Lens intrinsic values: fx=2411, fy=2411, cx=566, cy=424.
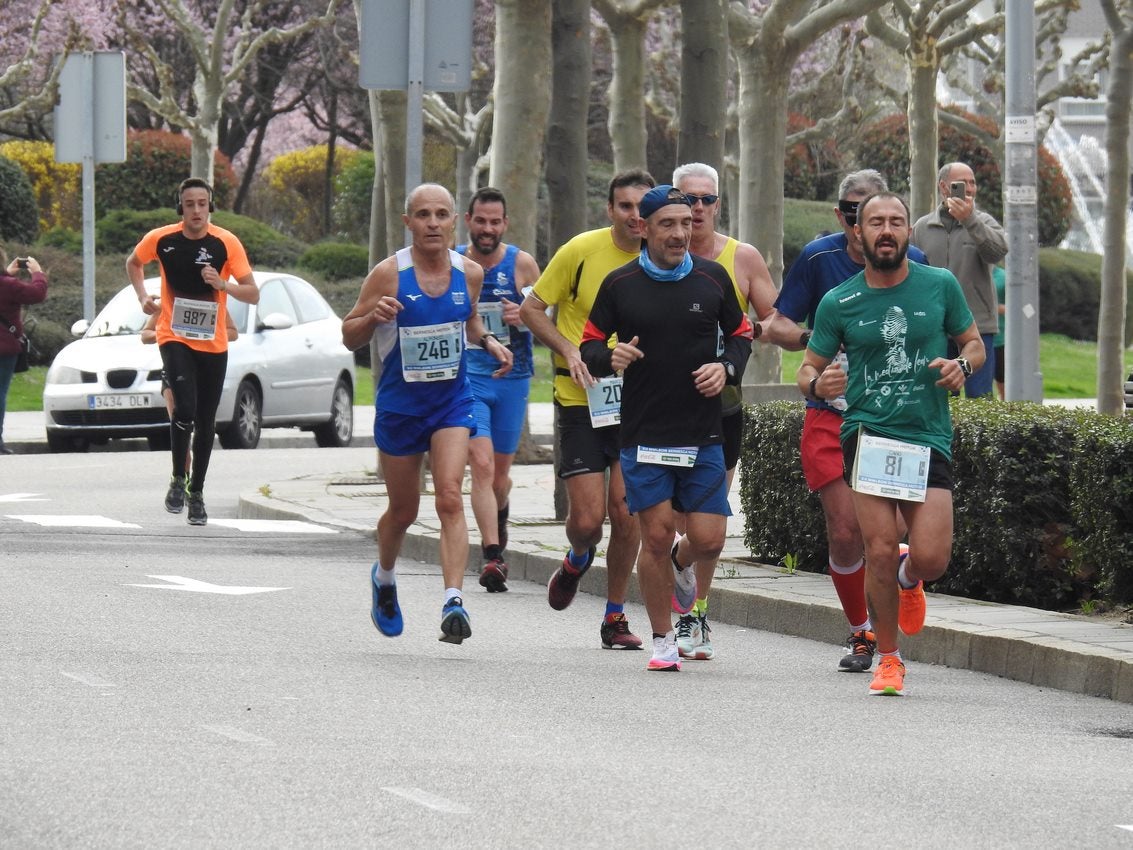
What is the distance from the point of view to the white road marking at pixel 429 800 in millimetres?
6094

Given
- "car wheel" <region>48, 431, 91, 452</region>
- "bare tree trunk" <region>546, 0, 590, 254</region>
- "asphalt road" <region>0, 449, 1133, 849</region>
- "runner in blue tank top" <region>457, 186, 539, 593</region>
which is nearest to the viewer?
"asphalt road" <region>0, 449, 1133, 849</region>

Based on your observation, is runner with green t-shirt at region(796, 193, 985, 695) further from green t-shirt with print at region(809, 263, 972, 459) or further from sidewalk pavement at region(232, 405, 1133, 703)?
sidewalk pavement at region(232, 405, 1133, 703)

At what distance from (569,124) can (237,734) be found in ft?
33.5

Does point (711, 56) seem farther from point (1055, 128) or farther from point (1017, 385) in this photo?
point (1055, 128)

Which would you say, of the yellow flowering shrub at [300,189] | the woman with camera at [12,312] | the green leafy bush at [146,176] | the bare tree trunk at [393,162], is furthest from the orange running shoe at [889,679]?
the yellow flowering shrub at [300,189]

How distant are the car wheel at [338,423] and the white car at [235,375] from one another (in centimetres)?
2

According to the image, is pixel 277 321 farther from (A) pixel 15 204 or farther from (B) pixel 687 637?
(A) pixel 15 204

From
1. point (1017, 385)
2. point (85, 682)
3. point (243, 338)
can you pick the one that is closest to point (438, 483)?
point (85, 682)

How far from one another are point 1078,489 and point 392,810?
14.6 ft

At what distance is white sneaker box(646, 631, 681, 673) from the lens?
29.8 feet

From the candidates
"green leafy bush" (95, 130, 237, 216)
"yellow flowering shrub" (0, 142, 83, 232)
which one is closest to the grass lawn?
"green leafy bush" (95, 130, 237, 216)

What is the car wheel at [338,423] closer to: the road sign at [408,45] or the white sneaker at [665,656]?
the road sign at [408,45]

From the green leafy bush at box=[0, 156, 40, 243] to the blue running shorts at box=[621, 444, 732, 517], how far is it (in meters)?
29.1

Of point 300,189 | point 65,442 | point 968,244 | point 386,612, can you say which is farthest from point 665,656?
point 300,189
